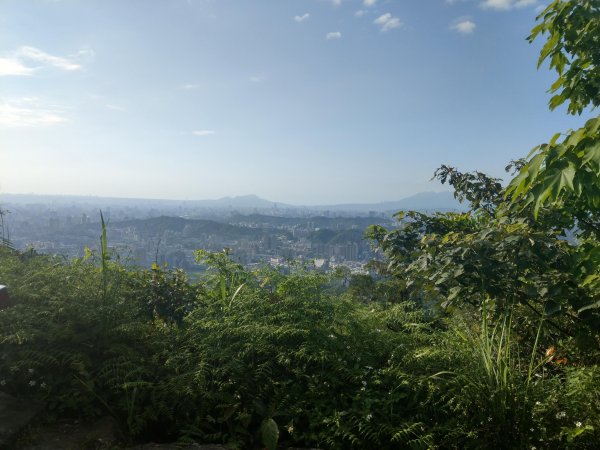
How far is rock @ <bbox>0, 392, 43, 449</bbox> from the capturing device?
111 inches

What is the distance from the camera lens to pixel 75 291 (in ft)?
13.4

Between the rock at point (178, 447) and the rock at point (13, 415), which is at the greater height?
the rock at point (13, 415)

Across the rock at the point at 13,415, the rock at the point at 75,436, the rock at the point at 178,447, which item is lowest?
the rock at the point at 75,436

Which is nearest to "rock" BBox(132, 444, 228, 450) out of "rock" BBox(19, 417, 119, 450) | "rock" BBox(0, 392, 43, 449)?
"rock" BBox(19, 417, 119, 450)

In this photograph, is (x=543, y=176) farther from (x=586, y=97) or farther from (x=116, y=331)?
(x=116, y=331)

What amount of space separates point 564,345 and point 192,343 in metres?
3.34

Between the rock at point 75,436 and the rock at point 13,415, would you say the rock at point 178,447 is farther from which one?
the rock at point 13,415

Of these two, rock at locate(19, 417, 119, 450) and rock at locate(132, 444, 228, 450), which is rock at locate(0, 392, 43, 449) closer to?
rock at locate(19, 417, 119, 450)

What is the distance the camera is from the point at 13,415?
118 inches

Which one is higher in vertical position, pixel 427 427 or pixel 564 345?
pixel 564 345

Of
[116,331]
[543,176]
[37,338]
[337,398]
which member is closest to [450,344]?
[337,398]

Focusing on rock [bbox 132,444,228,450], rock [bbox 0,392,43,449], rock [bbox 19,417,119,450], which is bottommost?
rock [bbox 19,417,119,450]

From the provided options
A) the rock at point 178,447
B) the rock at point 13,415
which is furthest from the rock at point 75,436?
the rock at point 178,447

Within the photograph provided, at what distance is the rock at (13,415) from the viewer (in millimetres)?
2815
